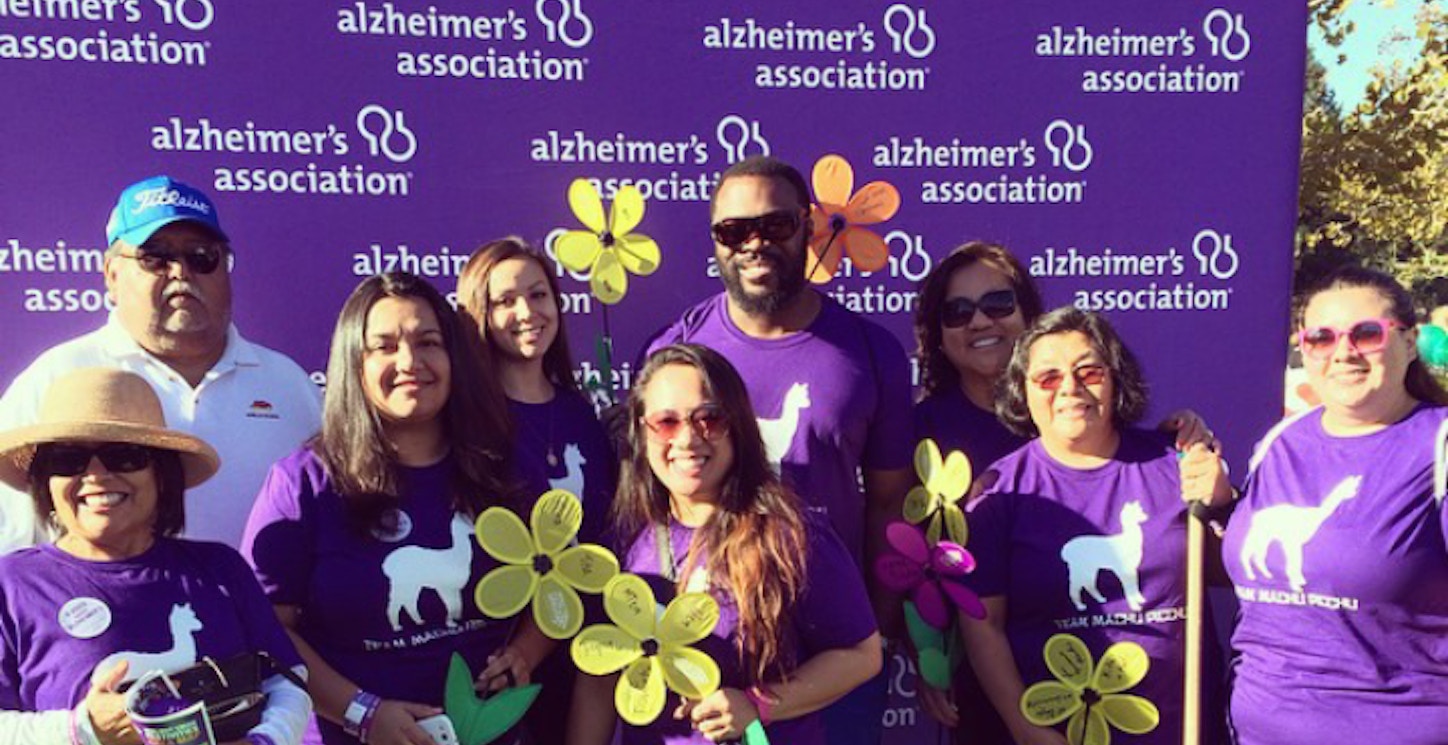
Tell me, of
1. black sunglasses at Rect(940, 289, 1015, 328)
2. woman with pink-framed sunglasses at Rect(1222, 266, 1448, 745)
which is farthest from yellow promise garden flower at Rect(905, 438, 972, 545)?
woman with pink-framed sunglasses at Rect(1222, 266, 1448, 745)

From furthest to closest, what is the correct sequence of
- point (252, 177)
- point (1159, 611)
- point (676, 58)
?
point (676, 58), point (252, 177), point (1159, 611)

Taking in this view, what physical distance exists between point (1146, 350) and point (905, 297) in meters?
1.00

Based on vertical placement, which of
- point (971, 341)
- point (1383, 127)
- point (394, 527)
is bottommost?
point (394, 527)

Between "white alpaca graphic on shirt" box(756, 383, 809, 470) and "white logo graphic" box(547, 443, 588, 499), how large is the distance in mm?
500

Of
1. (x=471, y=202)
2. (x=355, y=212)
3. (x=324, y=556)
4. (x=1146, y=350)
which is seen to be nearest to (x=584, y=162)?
(x=471, y=202)

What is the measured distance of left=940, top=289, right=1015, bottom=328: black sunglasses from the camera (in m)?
2.78

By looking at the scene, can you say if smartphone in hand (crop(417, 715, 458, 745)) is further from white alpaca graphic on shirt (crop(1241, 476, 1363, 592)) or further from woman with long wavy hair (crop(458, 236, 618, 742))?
white alpaca graphic on shirt (crop(1241, 476, 1363, 592))

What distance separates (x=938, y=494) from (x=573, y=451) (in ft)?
3.20

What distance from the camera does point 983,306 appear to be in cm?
279

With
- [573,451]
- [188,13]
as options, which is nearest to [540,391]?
[573,451]

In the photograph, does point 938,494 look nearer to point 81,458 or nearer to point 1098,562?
point 1098,562

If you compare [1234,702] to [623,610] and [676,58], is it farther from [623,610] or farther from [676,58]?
[676,58]

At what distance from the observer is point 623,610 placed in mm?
1923

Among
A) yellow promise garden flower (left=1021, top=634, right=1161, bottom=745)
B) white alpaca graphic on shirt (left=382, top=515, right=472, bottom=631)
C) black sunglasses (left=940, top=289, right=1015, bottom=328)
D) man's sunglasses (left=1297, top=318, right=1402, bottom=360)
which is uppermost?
black sunglasses (left=940, top=289, right=1015, bottom=328)
